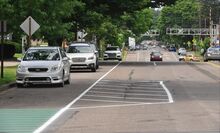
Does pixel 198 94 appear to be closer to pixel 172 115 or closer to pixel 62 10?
pixel 172 115

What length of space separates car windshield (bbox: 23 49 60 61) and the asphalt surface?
114 cm

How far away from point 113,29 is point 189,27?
7979 cm

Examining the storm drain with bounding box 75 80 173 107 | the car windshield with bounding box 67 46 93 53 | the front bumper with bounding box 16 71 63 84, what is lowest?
the storm drain with bounding box 75 80 173 107

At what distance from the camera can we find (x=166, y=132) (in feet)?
39.2

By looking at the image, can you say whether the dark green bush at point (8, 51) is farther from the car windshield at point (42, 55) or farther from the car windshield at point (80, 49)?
the car windshield at point (42, 55)

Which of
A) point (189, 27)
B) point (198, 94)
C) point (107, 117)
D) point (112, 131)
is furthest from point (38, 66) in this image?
point (189, 27)

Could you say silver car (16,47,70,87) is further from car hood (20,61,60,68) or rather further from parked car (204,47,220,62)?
parked car (204,47,220,62)

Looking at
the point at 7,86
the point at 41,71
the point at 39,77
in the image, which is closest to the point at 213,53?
the point at 41,71

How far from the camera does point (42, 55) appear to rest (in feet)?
83.9

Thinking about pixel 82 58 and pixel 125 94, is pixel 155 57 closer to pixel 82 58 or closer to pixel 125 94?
pixel 82 58

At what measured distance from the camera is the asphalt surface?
1284cm

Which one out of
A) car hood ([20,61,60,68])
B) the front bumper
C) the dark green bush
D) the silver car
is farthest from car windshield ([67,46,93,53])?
the dark green bush

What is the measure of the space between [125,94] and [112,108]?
4.71 m

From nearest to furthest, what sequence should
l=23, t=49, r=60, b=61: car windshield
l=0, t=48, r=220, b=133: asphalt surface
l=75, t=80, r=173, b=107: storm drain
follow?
l=0, t=48, r=220, b=133: asphalt surface
l=75, t=80, r=173, b=107: storm drain
l=23, t=49, r=60, b=61: car windshield
